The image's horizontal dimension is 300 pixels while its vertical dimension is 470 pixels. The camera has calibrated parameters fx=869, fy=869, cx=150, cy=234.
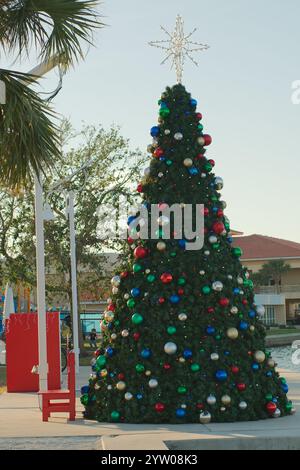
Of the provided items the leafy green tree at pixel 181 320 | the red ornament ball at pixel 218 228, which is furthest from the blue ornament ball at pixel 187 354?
the red ornament ball at pixel 218 228

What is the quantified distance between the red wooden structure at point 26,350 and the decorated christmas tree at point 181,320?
592 centimetres

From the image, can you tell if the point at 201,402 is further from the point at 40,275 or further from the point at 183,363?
the point at 40,275

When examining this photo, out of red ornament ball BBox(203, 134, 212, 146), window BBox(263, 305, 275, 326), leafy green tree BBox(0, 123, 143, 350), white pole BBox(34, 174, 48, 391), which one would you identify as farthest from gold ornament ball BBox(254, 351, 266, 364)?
window BBox(263, 305, 275, 326)

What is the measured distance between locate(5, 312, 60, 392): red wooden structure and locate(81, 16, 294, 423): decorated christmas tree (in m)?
5.92

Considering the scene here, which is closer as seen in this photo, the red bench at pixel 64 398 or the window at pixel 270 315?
the red bench at pixel 64 398

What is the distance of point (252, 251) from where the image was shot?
7431 cm

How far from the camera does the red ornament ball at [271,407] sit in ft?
34.8

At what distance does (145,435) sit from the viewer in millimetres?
9148

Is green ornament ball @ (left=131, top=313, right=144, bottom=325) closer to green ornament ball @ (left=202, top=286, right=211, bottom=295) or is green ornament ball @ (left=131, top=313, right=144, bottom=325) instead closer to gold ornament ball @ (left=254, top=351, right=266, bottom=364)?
green ornament ball @ (left=202, top=286, right=211, bottom=295)

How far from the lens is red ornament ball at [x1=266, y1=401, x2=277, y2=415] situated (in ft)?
34.8

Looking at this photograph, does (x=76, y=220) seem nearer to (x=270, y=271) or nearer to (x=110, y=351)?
(x=110, y=351)

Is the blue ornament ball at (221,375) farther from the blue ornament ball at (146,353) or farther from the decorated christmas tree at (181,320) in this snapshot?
the blue ornament ball at (146,353)

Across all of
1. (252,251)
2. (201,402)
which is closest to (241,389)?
(201,402)

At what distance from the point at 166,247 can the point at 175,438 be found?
2.62m
